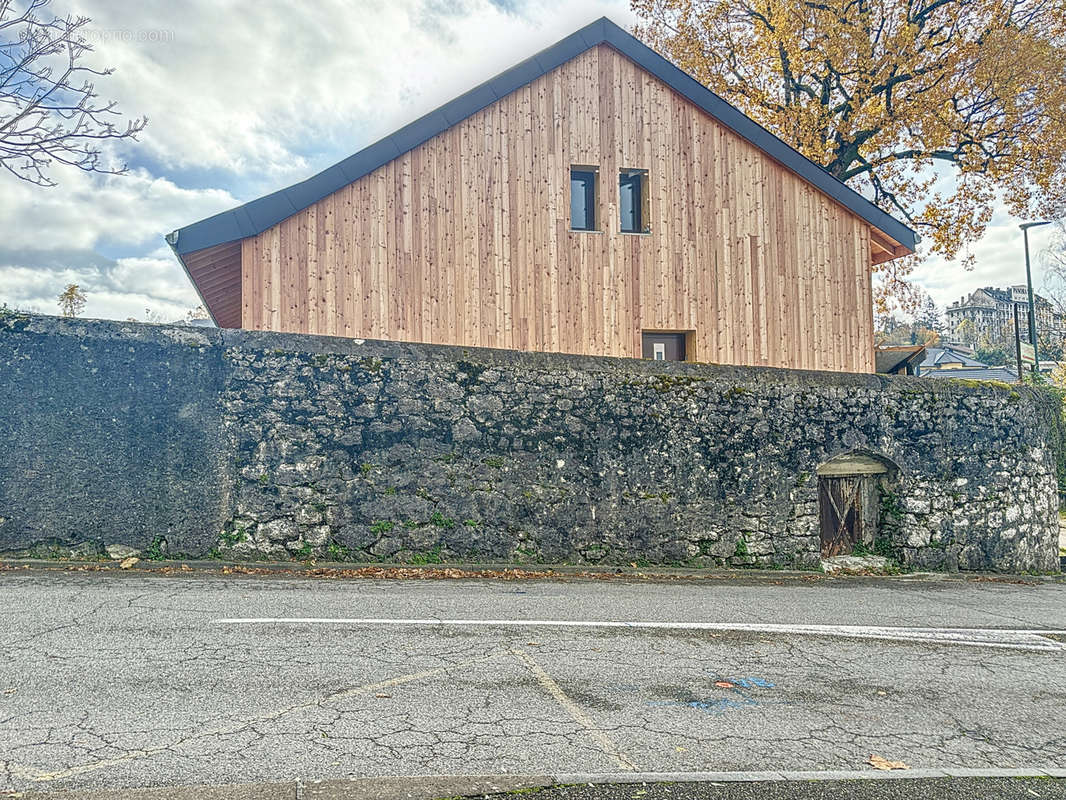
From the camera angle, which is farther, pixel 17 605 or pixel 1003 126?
pixel 1003 126

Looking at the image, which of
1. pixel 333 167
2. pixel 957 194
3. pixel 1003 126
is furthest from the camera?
pixel 957 194

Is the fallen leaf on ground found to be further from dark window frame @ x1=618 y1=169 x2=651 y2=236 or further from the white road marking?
dark window frame @ x1=618 y1=169 x2=651 y2=236

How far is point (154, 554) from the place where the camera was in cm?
930

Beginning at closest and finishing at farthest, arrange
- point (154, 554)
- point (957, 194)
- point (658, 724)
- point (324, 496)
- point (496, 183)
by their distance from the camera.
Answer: point (658, 724) < point (154, 554) < point (324, 496) < point (496, 183) < point (957, 194)

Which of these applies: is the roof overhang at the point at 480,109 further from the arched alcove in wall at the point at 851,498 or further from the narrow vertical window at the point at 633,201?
the arched alcove in wall at the point at 851,498

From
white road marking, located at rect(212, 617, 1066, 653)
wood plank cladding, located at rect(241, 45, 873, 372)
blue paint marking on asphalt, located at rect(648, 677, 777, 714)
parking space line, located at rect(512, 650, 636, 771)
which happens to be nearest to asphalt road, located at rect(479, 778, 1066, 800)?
parking space line, located at rect(512, 650, 636, 771)

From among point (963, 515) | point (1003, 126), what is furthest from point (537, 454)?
point (1003, 126)

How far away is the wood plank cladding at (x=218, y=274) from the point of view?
13.8 metres

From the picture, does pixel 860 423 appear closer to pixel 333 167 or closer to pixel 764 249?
pixel 764 249

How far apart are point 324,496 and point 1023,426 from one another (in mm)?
11375

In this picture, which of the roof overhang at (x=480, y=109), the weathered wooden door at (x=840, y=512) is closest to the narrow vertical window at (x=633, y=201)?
the roof overhang at (x=480, y=109)

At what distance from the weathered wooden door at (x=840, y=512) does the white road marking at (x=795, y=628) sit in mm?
4567

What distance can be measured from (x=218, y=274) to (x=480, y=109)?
18.7 ft

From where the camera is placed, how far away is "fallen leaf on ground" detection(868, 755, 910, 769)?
4270mm
